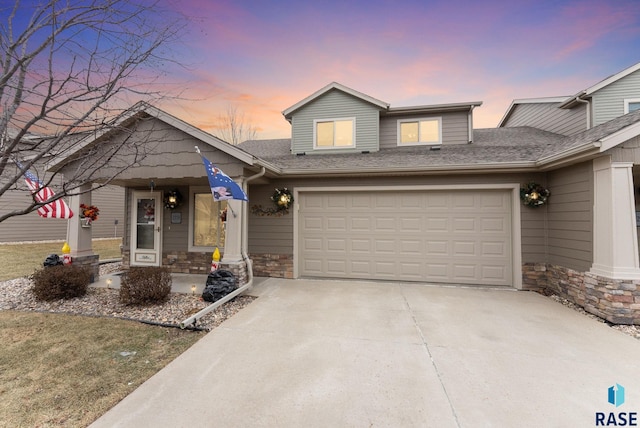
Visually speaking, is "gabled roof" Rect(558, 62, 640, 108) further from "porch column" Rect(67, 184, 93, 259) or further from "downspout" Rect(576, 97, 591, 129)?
"porch column" Rect(67, 184, 93, 259)

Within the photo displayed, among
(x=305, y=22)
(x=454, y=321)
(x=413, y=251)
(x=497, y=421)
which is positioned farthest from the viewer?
(x=305, y=22)

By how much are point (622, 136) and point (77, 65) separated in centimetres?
732

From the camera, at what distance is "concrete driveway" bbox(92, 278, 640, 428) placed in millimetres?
2232

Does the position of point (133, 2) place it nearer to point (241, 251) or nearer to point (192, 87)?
point (192, 87)

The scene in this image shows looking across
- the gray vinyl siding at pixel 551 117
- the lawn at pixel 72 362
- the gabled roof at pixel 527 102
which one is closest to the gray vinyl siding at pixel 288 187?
the lawn at pixel 72 362

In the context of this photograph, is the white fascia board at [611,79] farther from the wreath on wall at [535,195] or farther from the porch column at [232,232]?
the porch column at [232,232]

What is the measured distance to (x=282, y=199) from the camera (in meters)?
6.71

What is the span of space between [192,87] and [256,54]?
4.48 meters

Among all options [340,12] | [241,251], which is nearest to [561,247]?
[241,251]

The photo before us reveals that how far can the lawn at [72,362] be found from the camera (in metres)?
2.29

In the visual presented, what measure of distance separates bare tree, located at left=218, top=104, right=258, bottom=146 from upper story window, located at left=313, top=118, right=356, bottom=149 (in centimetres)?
1103

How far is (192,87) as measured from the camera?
119 inches

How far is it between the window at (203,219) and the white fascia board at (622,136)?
8092 mm

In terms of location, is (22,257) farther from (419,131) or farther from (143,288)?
(419,131)
